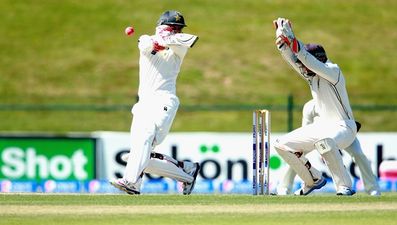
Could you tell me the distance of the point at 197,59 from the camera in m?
30.0

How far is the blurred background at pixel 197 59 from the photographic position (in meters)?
27.0

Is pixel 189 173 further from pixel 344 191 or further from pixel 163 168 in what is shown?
pixel 344 191

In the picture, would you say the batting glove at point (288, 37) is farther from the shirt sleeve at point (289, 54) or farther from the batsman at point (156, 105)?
the batsman at point (156, 105)

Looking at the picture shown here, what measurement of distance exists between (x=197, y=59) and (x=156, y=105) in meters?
16.7

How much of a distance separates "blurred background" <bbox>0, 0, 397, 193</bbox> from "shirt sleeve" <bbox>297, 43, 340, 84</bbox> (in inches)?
463

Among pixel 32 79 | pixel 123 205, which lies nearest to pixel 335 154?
pixel 123 205

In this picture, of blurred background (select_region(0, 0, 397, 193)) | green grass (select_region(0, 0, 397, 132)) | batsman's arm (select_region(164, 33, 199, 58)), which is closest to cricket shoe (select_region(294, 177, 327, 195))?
batsman's arm (select_region(164, 33, 199, 58))

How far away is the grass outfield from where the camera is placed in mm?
10859

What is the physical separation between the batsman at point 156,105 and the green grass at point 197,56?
12.8 metres

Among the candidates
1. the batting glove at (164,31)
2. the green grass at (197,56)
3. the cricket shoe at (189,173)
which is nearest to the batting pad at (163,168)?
the cricket shoe at (189,173)

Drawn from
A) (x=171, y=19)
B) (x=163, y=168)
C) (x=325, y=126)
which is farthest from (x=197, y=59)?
(x=325, y=126)

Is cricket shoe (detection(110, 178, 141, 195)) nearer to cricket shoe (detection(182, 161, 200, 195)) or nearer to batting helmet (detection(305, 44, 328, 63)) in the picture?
cricket shoe (detection(182, 161, 200, 195))

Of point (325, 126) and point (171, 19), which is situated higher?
point (171, 19)

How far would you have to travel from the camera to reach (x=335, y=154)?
13297 millimetres
